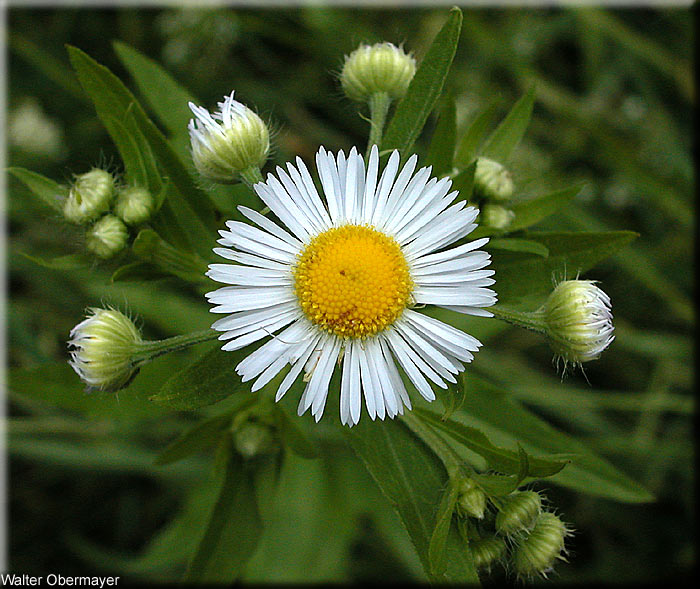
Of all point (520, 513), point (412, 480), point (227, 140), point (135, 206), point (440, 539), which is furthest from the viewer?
point (135, 206)

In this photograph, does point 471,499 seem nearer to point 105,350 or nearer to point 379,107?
point 105,350

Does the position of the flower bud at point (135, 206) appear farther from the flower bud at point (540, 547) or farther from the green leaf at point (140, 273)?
the flower bud at point (540, 547)

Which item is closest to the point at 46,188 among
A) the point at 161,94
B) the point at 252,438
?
the point at 161,94

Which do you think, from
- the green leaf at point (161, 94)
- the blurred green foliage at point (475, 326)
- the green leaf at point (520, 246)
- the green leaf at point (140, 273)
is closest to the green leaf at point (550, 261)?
the green leaf at point (520, 246)

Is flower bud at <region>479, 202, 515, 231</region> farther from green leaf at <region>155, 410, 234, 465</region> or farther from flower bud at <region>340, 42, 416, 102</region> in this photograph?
green leaf at <region>155, 410, 234, 465</region>

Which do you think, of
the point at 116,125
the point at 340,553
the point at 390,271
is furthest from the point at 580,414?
the point at 116,125

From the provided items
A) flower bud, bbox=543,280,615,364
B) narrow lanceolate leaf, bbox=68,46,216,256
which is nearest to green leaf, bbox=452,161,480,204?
flower bud, bbox=543,280,615,364
